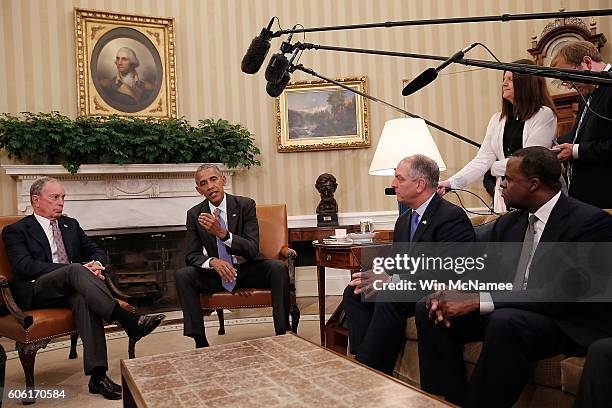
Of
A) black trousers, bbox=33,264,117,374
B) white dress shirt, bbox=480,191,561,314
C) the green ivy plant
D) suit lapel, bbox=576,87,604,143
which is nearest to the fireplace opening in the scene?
the green ivy plant

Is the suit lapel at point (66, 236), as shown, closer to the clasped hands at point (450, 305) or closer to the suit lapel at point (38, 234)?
the suit lapel at point (38, 234)

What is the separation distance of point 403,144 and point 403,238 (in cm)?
Answer: 131

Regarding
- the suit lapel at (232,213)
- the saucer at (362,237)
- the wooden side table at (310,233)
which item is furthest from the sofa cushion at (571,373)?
the wooden side table at (310,233)

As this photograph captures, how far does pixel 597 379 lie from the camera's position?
5.47 feet

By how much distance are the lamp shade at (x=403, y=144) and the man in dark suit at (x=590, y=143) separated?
1.37 m

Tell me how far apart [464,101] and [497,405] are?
15.2ft

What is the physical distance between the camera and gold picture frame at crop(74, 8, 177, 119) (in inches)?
212

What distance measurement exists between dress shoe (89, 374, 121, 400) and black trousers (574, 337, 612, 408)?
7.28 feet

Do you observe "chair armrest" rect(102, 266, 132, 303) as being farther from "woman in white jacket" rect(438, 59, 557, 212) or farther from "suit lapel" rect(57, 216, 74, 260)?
"woman in white jacket" rect(438, 59, 557, 212)

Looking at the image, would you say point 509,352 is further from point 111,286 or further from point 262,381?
point 111,286

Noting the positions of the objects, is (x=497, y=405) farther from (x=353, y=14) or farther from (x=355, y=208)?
(x=353, y=14)

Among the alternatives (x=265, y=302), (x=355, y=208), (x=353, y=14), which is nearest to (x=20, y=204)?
(x=265, y=302)

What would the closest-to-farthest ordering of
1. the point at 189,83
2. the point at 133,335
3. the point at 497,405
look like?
the point at 497,405 → the point at 133,335 → the point at 189,83

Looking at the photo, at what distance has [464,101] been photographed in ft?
Result: 19.9
